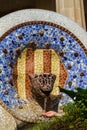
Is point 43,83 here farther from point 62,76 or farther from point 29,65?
point 62,76

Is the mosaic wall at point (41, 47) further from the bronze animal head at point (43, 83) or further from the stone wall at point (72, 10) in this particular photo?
the stone wall at point (72, 10)

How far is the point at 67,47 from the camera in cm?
748

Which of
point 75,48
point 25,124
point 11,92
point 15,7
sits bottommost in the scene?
point 25,124

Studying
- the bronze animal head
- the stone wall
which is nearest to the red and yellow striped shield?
the bronze animal head

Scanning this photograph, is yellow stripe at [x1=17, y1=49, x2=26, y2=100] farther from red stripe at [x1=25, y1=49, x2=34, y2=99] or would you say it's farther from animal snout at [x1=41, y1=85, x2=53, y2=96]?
animal snout at [x1=41, y1=85, x2=53, y2=96]

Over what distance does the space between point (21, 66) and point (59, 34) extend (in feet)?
2.68

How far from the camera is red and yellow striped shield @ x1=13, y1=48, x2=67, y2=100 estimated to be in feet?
23.1

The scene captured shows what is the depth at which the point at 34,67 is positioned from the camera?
7.26 m

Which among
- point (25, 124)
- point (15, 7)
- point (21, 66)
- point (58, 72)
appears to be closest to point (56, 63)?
point (58, 72)

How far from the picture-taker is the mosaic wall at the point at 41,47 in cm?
682

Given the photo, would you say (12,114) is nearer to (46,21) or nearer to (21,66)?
(21,66)

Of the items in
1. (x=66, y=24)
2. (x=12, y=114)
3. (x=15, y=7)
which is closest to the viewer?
(x=12, y=114)

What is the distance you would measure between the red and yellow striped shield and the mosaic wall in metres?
0.07

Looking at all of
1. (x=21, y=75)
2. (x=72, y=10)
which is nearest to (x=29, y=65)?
(x=21, y=75)
